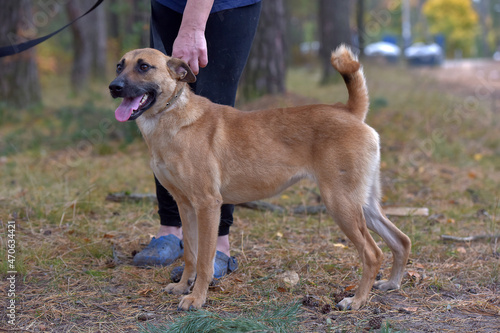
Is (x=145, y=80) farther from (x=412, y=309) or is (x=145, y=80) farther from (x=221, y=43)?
(x=412, y=309)

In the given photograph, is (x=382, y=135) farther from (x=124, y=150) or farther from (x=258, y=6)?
(x=258, y=6)

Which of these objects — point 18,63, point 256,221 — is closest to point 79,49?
point 18,63

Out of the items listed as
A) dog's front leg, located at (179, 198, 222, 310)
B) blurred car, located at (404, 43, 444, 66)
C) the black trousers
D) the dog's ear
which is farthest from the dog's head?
blurred car, located at (404, 43, 444, 66)

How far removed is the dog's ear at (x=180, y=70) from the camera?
2992 millimetres

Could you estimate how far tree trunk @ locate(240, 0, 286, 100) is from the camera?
8031mm

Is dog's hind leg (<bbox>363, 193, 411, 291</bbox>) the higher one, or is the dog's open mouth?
the dog's open mouth

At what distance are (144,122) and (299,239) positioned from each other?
5.81 ft

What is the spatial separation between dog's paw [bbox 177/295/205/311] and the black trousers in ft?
2.35

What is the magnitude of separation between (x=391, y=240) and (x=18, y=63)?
28.2ft

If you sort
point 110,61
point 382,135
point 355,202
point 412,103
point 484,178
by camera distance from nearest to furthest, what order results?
point 355,202
point 484,178
point 382,135
point 412,103
point 110,61

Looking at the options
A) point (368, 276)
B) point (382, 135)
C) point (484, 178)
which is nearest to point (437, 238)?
point (368, 276)

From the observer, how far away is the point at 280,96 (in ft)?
26.3

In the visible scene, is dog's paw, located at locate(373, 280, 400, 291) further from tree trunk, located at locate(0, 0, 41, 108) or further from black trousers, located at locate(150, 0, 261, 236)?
tree trunk, located at locate(0, 0, 41, 108)

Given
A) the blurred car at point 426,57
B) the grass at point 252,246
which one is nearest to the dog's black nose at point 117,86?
the grass at point 252,246
